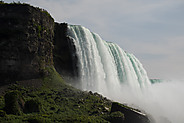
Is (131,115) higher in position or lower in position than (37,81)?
lower

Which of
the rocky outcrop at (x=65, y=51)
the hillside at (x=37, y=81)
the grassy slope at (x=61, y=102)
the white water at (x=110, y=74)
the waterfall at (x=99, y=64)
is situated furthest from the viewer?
the waterfall at (x=99, y=64)

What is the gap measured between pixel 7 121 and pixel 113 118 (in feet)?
39.6

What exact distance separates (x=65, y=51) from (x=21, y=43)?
11688 mm

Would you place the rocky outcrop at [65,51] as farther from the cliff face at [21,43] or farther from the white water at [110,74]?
the cliff face at [21,43]

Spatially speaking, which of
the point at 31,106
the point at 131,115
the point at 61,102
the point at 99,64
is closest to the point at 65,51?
the point at 99,64

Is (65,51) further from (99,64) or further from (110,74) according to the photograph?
(110,74)

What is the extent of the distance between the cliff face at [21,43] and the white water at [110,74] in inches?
405

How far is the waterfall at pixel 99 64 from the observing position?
46188mm

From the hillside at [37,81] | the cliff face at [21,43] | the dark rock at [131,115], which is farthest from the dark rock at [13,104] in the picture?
the dark rock at [131,115]

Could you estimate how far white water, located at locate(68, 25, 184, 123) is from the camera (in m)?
45.9

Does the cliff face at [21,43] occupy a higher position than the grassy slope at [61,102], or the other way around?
the cliff face at [21,43]

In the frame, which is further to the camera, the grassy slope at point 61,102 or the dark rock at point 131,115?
the dark rock at point 131,115

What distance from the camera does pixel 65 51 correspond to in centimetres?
4484

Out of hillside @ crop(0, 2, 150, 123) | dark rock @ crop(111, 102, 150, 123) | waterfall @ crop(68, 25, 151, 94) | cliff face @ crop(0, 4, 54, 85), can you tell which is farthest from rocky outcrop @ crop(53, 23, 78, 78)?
dark rock @ crop(111, 102, 150, 123)
